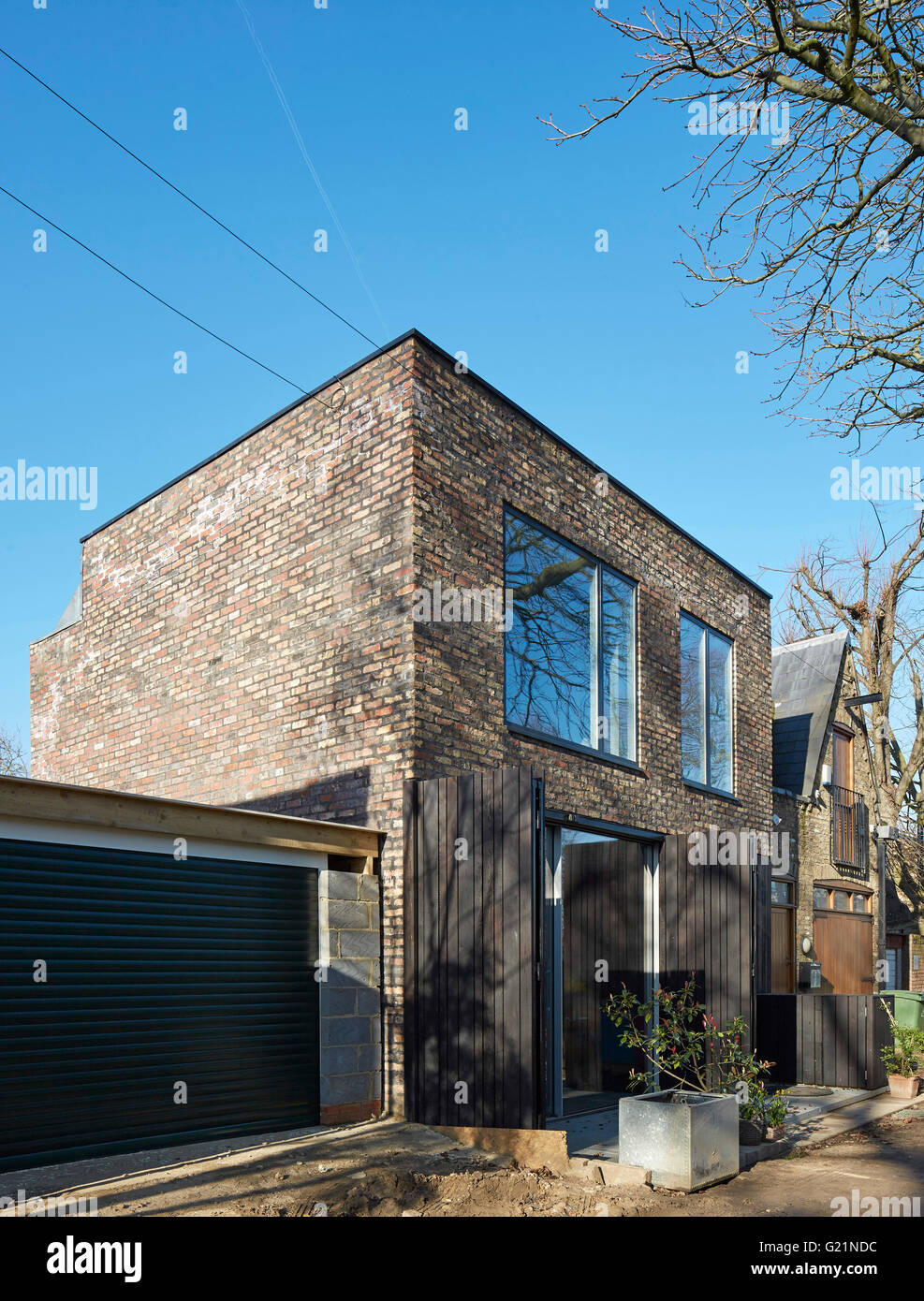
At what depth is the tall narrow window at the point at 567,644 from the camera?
34.3 feet

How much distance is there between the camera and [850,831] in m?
20.4

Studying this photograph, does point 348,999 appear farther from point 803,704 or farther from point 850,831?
point 850,831

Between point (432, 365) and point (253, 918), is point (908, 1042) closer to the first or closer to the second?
point (253, 918)

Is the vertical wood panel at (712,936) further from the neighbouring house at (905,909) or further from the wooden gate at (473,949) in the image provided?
the neighbouring house at (905,909)

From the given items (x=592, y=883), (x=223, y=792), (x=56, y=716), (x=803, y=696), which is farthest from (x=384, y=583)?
(x=803, y=696)

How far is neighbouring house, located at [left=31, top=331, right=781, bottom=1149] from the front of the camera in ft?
28.0

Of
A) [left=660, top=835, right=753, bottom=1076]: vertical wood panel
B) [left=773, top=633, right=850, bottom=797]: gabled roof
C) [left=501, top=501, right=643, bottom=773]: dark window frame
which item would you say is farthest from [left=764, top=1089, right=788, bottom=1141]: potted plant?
[left=773, top=633, right=850, bottom=797]: gabled roof

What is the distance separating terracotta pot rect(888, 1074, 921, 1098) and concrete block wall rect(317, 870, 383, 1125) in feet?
23.3

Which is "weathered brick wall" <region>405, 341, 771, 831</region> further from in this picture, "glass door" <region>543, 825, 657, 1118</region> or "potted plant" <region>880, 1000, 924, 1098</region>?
"potted plant" <region>880, 1000, 924, 1098</region>

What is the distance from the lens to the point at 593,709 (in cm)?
1152

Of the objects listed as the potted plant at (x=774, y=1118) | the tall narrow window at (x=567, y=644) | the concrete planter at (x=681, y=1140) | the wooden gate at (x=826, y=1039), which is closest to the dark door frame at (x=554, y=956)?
the tall narrow window at (x=567, y=644)

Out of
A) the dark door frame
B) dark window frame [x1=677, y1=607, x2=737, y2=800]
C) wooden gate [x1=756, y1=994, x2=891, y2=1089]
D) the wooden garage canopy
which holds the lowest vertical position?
wooden gate [x1=756, y1=994, x2=891, y2=1089]

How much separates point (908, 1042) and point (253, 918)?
9.15 m

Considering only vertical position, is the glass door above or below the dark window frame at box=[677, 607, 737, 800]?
below
